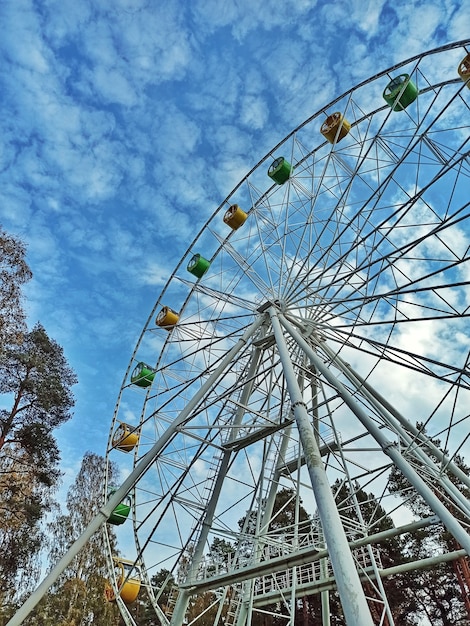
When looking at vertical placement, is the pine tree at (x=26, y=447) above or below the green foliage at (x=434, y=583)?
above

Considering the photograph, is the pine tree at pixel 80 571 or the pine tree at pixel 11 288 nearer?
the pine tree at pixel 11 288

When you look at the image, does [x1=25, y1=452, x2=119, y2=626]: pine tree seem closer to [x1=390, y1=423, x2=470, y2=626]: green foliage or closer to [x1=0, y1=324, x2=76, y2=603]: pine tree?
[x1=0, y1=324, x2=76, y2=603]: pine tree

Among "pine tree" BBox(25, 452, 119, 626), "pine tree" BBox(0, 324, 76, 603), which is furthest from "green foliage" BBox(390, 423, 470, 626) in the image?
"pine tree" BBox(0, 324, 76, 603)

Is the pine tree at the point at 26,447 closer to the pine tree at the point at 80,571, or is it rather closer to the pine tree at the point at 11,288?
the pine tree at the point at 11,288

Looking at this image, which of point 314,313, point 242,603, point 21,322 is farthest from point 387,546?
point 21,322

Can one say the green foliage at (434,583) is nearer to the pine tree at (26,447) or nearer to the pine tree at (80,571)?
the pine tree at (80,571)

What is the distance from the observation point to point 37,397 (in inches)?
762

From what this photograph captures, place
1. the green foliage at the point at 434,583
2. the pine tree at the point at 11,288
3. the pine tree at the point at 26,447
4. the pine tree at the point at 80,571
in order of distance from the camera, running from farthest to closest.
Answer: the green foliage at the point at 434,583 → the pine tree at the point at 80,571 → the pine tree at the point at 26,447 → the pine tree at the point at 11,288

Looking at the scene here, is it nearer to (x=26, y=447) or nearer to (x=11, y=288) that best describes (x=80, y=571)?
(x=26, y=447)

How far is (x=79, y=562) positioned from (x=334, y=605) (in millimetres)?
13420

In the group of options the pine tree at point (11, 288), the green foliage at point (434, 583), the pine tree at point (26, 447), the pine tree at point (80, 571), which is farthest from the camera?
the green foliage at point (434, 583)

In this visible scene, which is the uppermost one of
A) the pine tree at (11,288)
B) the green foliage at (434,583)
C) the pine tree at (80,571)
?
the pine tree at (11,288)

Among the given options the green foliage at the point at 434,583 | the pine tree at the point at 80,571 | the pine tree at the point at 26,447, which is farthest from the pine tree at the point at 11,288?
the green foliage at the point at 434,583

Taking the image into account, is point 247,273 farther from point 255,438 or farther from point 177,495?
point 177,495
